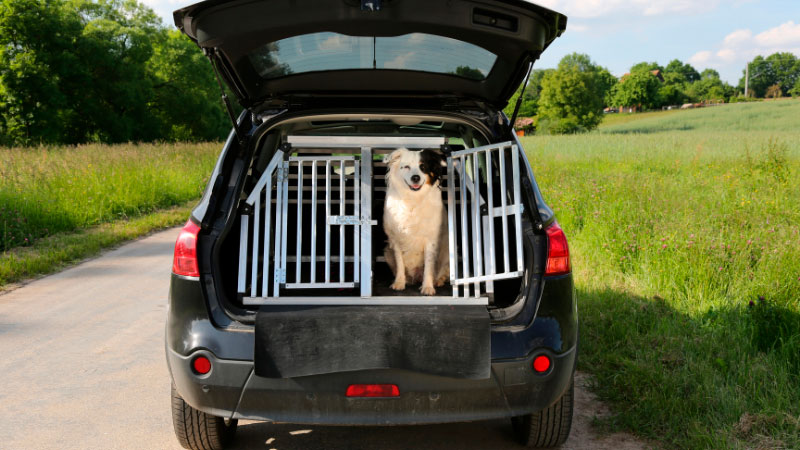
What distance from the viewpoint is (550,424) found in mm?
2918

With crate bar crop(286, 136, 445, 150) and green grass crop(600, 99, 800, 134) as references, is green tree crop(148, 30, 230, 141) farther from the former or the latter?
crate bar crop(286, 136, 445, 150)

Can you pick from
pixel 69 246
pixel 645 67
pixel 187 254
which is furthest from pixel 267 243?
pixel 645 67

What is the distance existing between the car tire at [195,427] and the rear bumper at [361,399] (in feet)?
1.42

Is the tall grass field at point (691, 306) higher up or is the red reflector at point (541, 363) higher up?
the red reflector at point (541, 363)

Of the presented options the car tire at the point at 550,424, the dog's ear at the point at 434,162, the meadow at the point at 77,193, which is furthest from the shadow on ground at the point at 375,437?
the meadow at the point at 77,193

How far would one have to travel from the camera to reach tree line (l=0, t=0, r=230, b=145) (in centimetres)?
3566

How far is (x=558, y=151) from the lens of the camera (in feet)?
72.4

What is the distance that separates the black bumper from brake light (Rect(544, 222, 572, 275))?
0.27 metres

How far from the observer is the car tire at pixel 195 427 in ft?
9.36

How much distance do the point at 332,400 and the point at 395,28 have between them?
167 cm

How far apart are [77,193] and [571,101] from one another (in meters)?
77.0

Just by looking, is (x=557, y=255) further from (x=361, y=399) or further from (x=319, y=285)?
(x=319, y=285)

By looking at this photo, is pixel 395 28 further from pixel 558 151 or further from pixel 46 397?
pixel 558 151

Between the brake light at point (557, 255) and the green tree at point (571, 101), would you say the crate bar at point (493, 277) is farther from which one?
the green tree at point (571, 101)
